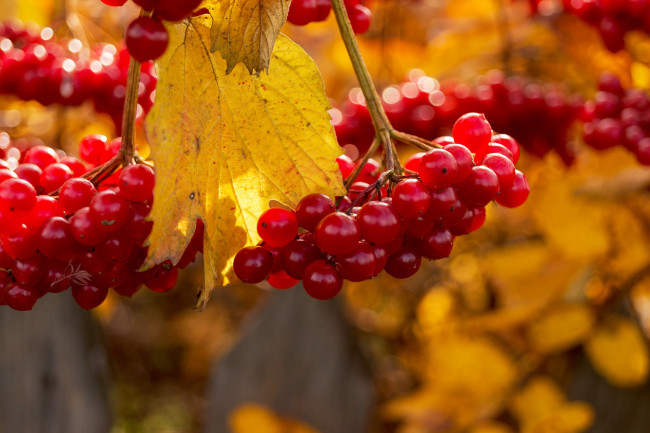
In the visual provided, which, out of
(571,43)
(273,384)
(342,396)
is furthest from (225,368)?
(571,43)

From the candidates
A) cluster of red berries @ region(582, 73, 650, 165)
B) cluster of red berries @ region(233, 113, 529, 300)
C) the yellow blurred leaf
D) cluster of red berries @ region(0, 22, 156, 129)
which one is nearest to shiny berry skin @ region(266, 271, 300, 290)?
cluster of red berries @ region(233, 113, 529, 300)

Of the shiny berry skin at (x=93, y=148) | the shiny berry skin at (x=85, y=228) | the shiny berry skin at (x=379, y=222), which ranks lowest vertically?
the shiny berry skin at (x=379, y=222)

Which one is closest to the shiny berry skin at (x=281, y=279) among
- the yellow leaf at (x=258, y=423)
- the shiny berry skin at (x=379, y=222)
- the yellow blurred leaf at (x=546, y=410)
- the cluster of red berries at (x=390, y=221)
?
the cluster of red berries at (x=390, y=221)

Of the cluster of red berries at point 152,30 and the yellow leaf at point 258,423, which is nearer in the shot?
the cluster of red berries at point 152,30

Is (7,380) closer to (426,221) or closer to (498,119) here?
(498,119)

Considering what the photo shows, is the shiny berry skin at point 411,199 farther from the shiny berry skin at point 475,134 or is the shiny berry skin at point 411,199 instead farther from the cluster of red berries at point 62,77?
the cluster of red berries at point 62,77

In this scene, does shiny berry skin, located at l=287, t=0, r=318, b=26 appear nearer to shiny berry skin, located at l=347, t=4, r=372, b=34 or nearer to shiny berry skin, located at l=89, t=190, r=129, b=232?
shiny berry skin, located at l=347, t=4, r=372, b=34

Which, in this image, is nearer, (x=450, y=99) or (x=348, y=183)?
(x=348, y=183)

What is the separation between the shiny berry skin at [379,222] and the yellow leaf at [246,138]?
0.20ft

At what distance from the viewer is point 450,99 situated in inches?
49.9

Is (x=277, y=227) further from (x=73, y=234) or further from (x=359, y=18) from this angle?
(x=359, y=18)

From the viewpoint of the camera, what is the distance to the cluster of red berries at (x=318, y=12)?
63cm

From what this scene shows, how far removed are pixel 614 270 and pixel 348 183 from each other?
1.01 meters

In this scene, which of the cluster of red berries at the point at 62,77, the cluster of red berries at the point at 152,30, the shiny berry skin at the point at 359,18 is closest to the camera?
the cluster of red berries at the point at 152,30
